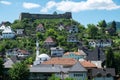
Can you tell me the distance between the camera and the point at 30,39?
334 feet

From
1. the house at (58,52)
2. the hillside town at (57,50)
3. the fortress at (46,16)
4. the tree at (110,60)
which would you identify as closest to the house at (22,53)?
the hillside town at (57,50)

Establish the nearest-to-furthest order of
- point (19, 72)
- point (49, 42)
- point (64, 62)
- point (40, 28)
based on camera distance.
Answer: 1. point (19, 72)
2. point (64, 62)
3. point (49, 42)
4. point (40, 28)

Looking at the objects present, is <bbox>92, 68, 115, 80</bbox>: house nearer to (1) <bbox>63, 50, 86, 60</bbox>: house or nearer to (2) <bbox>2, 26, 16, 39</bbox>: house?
(1) <bbox>63, 50, 86, 60</bbox>: house

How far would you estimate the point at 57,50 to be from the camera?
93.4 m

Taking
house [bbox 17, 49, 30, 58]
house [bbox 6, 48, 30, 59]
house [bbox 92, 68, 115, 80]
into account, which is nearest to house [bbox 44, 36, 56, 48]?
house [bbox 17, 49, 30, 58]

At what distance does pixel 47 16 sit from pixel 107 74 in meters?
78.3

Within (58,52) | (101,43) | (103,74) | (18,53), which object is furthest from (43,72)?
(101,43)

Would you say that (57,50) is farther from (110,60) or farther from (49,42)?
(110,60)

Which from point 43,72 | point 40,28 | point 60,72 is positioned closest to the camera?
point 60,72

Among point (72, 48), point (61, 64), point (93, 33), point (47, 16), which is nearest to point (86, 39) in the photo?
point (93, 33)

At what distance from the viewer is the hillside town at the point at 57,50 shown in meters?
61.0

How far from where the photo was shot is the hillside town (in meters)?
61.0

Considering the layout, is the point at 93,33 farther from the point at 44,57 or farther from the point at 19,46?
the point at 44,57

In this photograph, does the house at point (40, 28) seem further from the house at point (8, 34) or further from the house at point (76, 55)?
the house at point (76, 55)
